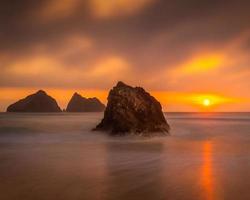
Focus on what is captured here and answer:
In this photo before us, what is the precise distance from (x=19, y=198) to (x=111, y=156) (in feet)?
32.6

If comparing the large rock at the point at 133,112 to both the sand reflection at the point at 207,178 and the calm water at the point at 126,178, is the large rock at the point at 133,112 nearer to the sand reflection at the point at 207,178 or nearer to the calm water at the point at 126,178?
the calm water at the point at 126,178

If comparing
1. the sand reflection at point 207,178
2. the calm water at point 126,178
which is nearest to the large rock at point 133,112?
the calm water at point 126,178

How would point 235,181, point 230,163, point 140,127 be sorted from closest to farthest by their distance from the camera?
point 235,181, point 230,163, point 140,127

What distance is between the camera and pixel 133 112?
3334cm

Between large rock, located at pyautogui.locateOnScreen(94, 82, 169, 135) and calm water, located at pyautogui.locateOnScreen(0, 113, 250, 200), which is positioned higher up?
large rock, located at pyautogui.locateOnScreen(94, 82, 169, 135)

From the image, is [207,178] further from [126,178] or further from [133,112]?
[133,112]

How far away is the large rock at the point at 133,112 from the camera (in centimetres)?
3288

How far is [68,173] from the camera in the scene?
13172mm

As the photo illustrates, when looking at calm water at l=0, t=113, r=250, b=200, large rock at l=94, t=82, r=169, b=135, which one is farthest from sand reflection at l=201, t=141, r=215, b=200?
large rock at l=94, t=82, r=169, b=135

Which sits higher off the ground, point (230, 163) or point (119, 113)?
point (119, 113)

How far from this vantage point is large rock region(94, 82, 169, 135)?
32.9 m

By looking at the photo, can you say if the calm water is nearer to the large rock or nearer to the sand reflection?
the sand reflection

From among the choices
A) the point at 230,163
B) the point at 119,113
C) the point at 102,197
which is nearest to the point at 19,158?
the point at 102,197

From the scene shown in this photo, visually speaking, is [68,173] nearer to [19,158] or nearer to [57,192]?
[57,192]
